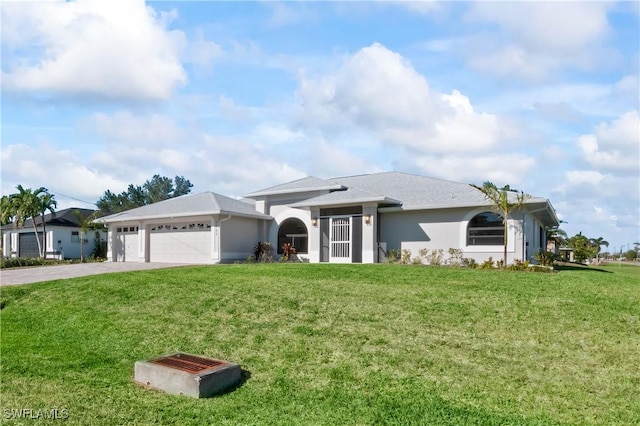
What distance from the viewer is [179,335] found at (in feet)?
27.0

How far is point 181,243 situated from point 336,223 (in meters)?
9.08

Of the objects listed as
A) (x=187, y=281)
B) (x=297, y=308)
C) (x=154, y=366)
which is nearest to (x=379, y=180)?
(x=187, y=281)

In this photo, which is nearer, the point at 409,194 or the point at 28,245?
the point at 409,194

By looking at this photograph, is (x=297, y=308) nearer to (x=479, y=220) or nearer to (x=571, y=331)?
(x=571, y=331)

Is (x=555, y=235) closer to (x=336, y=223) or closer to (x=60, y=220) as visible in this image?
(x=336, y=223)

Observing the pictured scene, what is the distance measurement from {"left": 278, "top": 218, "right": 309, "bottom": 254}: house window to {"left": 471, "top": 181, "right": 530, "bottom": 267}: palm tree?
998cm

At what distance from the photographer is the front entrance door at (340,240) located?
21.5 m

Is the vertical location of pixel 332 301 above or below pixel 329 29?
below

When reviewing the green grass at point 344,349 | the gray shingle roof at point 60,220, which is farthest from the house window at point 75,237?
the green grass at point 344,349

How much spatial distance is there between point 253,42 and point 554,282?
1019cm

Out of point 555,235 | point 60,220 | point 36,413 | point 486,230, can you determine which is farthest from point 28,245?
point 555,235

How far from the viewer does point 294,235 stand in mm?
25156

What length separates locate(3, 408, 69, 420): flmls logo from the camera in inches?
→ 194

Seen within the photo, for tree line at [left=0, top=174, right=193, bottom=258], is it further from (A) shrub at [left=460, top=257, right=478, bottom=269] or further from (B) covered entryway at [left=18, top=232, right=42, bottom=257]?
(A) shrub at [left=460, top=257, right=478, bottom=269]
